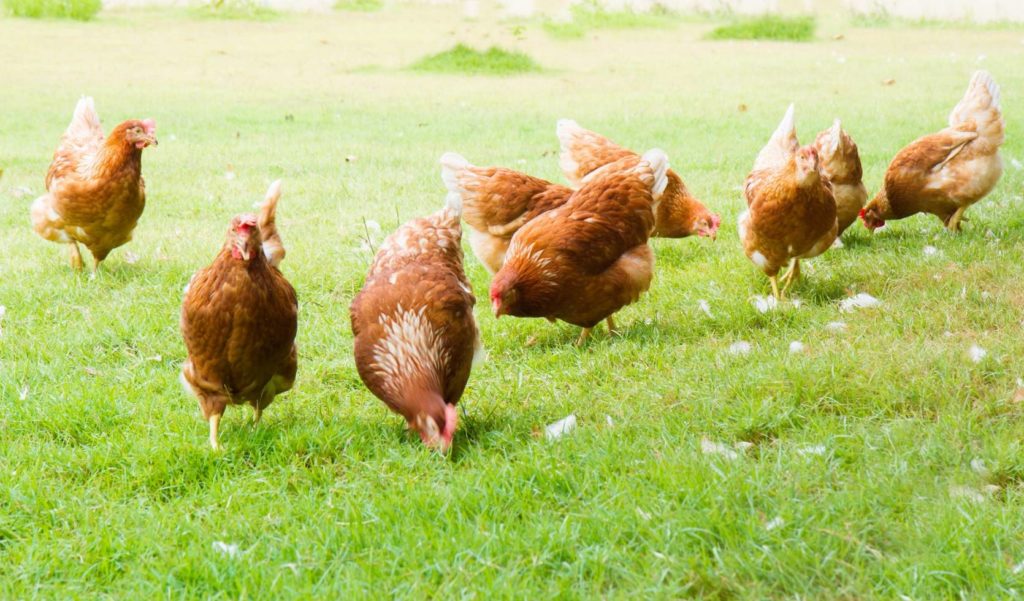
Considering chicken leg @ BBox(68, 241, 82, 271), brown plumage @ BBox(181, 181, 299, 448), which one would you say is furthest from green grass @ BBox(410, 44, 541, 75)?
brown plumage @ BBox(181, 181, 299, 448)

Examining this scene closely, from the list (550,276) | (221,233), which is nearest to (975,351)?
(550,276)

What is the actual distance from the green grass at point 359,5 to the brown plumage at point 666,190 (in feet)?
61.5

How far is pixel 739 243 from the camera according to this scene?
21.1 ft

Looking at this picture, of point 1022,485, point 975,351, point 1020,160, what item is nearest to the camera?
point 1022,485

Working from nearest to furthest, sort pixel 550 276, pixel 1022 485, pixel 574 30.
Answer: pixel 1022 485, pixel 550 276, pixel 574 30

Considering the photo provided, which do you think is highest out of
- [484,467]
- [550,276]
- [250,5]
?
[250,5]

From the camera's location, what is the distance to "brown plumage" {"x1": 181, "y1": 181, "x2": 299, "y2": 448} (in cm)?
345

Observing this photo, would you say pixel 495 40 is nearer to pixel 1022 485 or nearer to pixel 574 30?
pixel 574 30

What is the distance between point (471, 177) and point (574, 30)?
17594 millimetres

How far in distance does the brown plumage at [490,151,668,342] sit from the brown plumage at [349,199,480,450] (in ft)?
1.93

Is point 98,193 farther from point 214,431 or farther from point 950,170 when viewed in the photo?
point 950,170

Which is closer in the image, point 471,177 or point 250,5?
point 471,177

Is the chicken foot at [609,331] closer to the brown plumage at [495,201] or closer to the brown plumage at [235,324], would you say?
the brown plumage at [495,201]

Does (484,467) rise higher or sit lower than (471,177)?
lower
